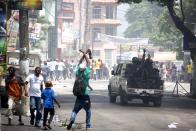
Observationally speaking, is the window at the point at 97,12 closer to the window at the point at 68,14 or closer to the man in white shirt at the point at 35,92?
the window at the point at 68,14

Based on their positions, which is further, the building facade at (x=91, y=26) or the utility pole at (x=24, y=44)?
the building facade at (x=91, y=26)

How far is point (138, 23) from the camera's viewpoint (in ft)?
378

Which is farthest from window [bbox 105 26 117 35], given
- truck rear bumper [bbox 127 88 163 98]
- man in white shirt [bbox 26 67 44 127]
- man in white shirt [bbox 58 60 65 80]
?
man in white shirt [bbox 26 67 44 127]

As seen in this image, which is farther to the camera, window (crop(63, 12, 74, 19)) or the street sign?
window (crop(63, 12, 74, 19))

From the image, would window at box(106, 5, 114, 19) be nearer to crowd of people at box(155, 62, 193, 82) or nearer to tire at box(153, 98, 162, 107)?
crowd of people at box(155, 62, 193, 82)

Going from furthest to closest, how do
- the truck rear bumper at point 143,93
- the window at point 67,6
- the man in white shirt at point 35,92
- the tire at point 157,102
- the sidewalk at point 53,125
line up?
the window at point 67,6 → the tire at point 157,102 → the truck rear bumper at point 143,93 → the man in white shirt at point 35,92 → the sidewalk at point 53,125

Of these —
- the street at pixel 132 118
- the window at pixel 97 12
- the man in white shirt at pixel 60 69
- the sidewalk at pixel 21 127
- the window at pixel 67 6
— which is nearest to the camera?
the sidewalk at pixel 21 127

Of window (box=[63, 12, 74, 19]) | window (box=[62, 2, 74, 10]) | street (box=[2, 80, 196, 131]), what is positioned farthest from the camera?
window (box=[62, 2, 74, 10])

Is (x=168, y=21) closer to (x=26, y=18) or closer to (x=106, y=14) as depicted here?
(x=106, y=14)

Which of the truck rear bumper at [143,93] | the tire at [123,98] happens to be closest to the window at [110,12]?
the tire at [123,98]

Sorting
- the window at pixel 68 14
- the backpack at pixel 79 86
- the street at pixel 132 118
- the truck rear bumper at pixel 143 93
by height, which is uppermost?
the window at pixel 68 14

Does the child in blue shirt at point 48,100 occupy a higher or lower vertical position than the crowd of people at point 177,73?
higher

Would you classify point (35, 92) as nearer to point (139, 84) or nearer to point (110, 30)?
point (139, 84)

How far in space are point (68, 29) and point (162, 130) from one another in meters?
68.7
